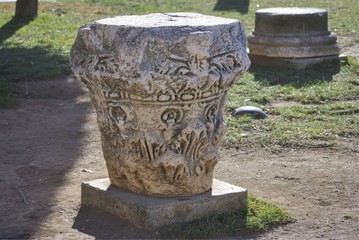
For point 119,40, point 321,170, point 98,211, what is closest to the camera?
point 119,40

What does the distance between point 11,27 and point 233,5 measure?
472 centimetres

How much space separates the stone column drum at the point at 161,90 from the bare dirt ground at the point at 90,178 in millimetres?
436

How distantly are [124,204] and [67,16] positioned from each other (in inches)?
386

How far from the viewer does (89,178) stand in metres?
6.55

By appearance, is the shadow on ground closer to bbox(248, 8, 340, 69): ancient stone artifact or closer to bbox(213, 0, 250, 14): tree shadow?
bbox(248, 8, 340, 69): ancient stone artifact

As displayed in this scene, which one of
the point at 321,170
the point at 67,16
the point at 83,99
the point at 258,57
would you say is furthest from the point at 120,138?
the point at 67,16

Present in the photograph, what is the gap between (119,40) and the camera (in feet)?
17.4

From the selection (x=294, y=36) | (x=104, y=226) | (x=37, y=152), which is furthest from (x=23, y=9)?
(x=104, y=226)

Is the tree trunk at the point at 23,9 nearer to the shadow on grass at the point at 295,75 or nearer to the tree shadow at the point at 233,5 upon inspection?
the tree shadow at the point at 233,5

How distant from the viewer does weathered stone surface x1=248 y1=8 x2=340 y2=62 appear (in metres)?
10.7

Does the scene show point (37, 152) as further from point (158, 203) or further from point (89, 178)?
point (158, 203)

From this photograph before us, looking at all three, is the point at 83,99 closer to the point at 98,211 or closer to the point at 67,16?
the point at 98,211

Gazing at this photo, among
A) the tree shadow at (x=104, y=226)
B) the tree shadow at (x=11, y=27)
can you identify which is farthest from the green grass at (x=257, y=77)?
the tree shadow at (x=104, y=226)

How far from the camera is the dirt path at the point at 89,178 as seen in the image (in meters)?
5.55
